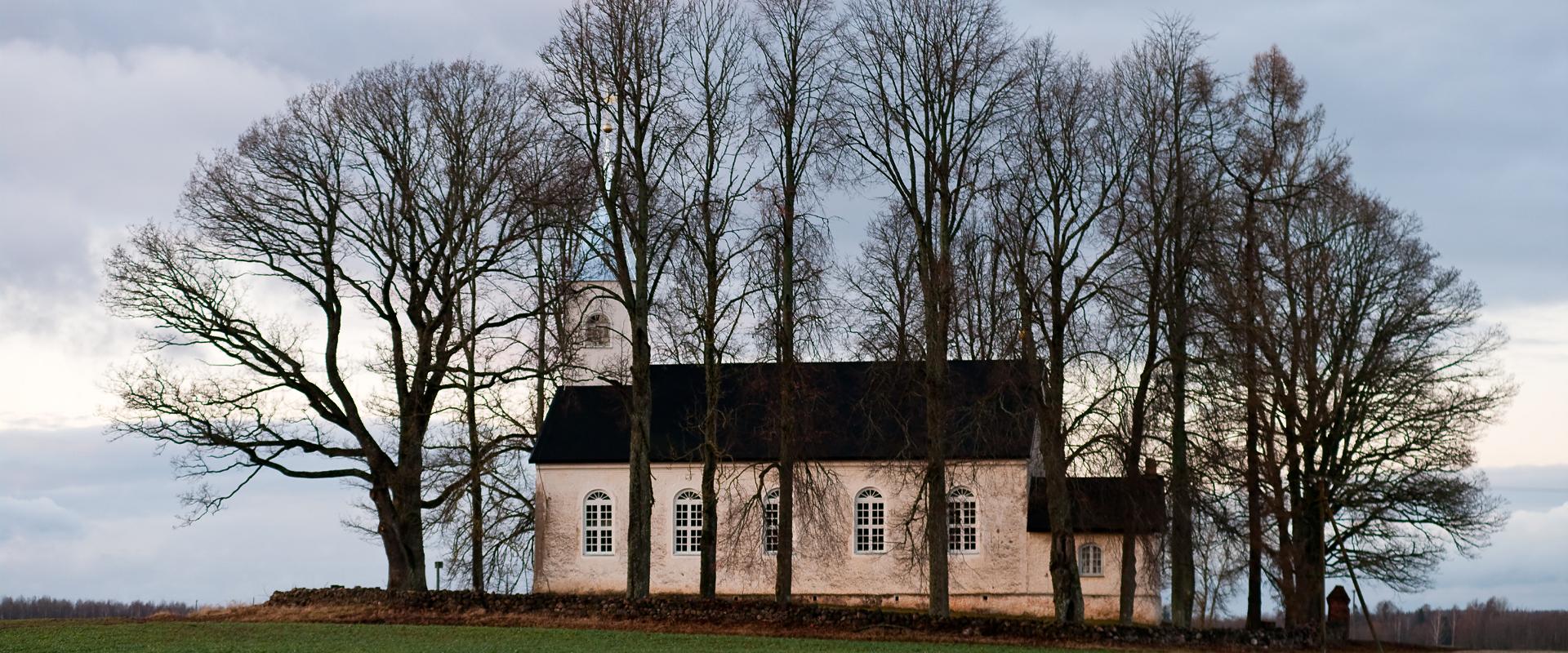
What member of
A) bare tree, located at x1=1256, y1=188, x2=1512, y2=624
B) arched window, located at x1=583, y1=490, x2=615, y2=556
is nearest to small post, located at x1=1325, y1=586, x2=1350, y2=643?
bare tree, located at x1=1256, y1=188, x2=1512, y2=624

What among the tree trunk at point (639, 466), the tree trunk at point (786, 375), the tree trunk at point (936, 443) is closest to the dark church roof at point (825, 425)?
the tree trunk at point (786, 375)

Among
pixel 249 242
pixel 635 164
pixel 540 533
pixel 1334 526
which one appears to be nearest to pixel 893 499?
pixel 540 533

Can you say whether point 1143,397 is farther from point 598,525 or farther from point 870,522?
point 598,525

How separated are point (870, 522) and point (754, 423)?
176 inches

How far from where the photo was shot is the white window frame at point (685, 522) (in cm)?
4384

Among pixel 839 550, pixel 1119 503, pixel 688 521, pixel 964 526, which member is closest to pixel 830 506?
pixel 839 550

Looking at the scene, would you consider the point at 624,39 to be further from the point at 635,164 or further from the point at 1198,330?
the point at 1198,330

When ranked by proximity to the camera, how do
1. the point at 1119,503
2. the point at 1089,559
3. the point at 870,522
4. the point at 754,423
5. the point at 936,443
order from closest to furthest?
the point at 936,443
the point at 1119,503
the point at 1089,559
the point at 870,522
the point at 754,423

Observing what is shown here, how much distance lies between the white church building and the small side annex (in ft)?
0.15

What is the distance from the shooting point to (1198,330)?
31.0 metres

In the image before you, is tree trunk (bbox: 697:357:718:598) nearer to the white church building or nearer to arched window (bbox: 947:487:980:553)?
the white church building

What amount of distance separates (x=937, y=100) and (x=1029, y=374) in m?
5.83

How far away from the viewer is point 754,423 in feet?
146

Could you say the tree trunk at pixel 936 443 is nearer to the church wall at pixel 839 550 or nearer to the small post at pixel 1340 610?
the church wall at pixel 839 550
